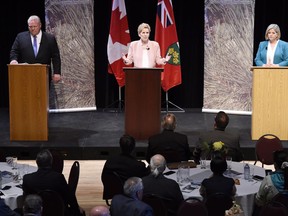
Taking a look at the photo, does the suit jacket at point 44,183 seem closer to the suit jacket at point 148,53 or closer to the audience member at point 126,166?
the audience member at point 126,166

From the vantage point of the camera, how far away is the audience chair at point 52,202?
6.59 meters

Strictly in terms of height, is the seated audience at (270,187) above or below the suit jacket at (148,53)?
below

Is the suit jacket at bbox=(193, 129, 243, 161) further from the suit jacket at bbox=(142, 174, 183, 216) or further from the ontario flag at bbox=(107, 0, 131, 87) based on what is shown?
the ontario flag at bbox=(107, 0, 131, 87)

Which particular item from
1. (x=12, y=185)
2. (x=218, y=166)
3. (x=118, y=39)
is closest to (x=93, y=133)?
(x=118, y=39)

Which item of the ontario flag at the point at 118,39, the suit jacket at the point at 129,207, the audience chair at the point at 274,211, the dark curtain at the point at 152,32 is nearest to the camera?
the suit jacket at the point at 129,207

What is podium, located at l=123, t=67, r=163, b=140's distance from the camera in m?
10.4

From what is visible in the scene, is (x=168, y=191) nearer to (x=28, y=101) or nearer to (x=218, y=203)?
(x=218, y=203)

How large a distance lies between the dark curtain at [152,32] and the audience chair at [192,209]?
7646 millimetres

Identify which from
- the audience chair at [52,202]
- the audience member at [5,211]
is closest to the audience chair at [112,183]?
the audience chair at [52,202]

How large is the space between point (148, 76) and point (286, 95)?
2.14m

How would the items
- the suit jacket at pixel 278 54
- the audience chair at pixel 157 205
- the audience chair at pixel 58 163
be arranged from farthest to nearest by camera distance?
the suit jacket at pixel 278 54 < the audience chair at pixel 58 163 < the audience chair at pixel 157 205

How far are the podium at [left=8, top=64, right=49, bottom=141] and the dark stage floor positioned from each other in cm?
16

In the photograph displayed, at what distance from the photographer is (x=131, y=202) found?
6145 millimetres

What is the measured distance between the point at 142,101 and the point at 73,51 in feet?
10.4
